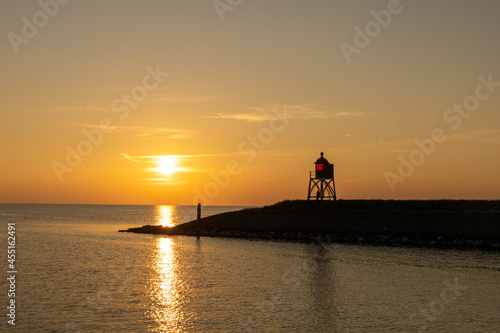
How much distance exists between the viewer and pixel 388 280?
1400 inches

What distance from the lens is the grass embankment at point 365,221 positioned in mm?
59909

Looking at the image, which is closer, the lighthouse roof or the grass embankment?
the grass embankment

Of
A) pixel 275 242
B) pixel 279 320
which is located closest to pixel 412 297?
pixel 279 320

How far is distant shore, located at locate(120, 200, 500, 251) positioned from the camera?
5881 centimetres

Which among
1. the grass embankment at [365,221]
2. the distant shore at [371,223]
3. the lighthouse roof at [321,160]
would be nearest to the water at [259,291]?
the distant shore at [371,223]

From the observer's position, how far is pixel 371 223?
220 feet

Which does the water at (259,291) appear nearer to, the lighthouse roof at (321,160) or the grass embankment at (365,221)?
the grass embankment at (365,221)

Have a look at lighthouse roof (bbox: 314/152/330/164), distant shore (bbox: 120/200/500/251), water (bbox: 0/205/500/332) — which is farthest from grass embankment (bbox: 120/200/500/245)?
water (bbox: 0/205/500/332)

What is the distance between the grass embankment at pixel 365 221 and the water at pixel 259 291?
8557 mm

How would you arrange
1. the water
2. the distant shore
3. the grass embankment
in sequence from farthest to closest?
1. the grass embankment
2. the distant shore
3. the water

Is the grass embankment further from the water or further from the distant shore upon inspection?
the water

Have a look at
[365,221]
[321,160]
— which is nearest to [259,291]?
[365,221]

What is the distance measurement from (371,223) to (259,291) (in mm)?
38923

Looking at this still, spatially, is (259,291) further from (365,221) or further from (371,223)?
(365,221)
